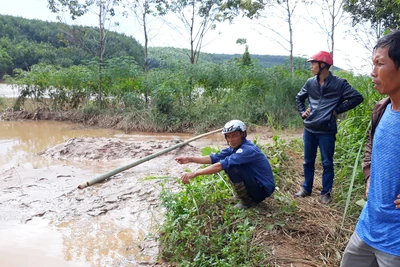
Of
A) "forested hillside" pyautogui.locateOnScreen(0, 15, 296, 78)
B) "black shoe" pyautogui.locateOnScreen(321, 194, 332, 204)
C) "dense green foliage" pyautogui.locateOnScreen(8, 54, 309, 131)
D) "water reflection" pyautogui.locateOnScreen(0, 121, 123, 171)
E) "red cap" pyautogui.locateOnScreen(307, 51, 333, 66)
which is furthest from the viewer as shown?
"forested hillside" pyautogui.locateOnScreen(0, 15, 296, 78)

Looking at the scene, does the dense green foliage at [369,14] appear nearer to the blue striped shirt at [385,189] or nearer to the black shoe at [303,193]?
the black shoe at [303,193]

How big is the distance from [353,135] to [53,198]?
421 cm

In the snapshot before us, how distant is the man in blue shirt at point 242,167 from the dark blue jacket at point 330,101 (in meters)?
0.71

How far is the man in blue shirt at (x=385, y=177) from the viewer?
1.42m

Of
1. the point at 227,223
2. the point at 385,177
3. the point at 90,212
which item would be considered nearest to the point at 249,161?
the point at 227,223

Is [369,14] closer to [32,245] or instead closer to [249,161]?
[249,161]

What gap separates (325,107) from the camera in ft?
11.5

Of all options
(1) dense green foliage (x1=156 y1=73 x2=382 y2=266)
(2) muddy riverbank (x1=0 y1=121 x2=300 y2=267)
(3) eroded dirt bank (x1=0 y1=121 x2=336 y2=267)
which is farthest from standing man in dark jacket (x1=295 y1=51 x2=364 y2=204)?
(2) muddy riverbank (x1=0 y1=121 x2=300 y2=267)

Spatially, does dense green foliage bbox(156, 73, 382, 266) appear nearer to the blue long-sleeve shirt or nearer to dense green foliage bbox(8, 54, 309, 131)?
the blue long-sleeve shirt

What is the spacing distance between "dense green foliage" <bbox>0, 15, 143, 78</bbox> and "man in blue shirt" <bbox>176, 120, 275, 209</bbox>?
984 centimetres

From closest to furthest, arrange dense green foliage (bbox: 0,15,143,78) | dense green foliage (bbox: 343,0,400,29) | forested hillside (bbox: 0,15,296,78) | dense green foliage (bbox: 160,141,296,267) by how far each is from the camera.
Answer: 1. dense green foliage (bbox: 160,141,296,267)
2. dense green foliage (bbox: 343,0,400,29)
3. forested hillside (bbox: 0,15,296,78)
4. dense green foliage (bbox: 0,15,143,78)

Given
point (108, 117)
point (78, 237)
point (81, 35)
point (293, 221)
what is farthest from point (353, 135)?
point (81, 35)

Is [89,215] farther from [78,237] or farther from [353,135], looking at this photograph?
[353,135]

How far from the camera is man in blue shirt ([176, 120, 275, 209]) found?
3104mm
